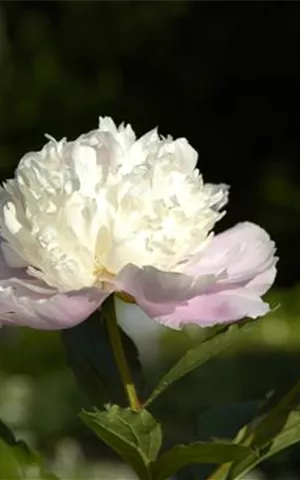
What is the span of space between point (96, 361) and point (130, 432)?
11 centimetres

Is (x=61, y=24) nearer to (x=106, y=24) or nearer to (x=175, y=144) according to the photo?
(x=106, y=24)

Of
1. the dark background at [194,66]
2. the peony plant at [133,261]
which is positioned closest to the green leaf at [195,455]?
the peony plant at [133,261]

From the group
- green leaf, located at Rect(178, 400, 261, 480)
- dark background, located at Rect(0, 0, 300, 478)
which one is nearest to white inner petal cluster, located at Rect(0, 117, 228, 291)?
green leaf, located at Rect(178, 400, 261, 480)

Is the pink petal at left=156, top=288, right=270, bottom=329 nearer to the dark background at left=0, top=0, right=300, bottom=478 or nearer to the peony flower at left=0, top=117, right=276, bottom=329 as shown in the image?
the peony flower at left=0, top=117, right=276, bottom=329

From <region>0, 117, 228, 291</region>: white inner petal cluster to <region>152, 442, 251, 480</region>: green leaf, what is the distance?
74mm

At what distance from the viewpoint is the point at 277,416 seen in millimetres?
539

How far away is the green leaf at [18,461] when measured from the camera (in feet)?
1.59

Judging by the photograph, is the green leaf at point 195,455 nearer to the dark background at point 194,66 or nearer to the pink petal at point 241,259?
the pink petal at point 241,259

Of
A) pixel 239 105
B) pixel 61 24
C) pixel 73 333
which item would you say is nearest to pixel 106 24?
pixel 61 24

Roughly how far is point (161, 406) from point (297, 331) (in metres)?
0.24

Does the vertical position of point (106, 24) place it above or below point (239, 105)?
above

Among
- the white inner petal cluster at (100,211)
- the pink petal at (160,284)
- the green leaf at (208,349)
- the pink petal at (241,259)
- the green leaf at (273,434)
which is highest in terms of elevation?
the white inner petal cluster at (100,211)

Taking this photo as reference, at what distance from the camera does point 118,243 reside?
0.50 meters

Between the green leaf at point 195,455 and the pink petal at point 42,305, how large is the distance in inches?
2.7
